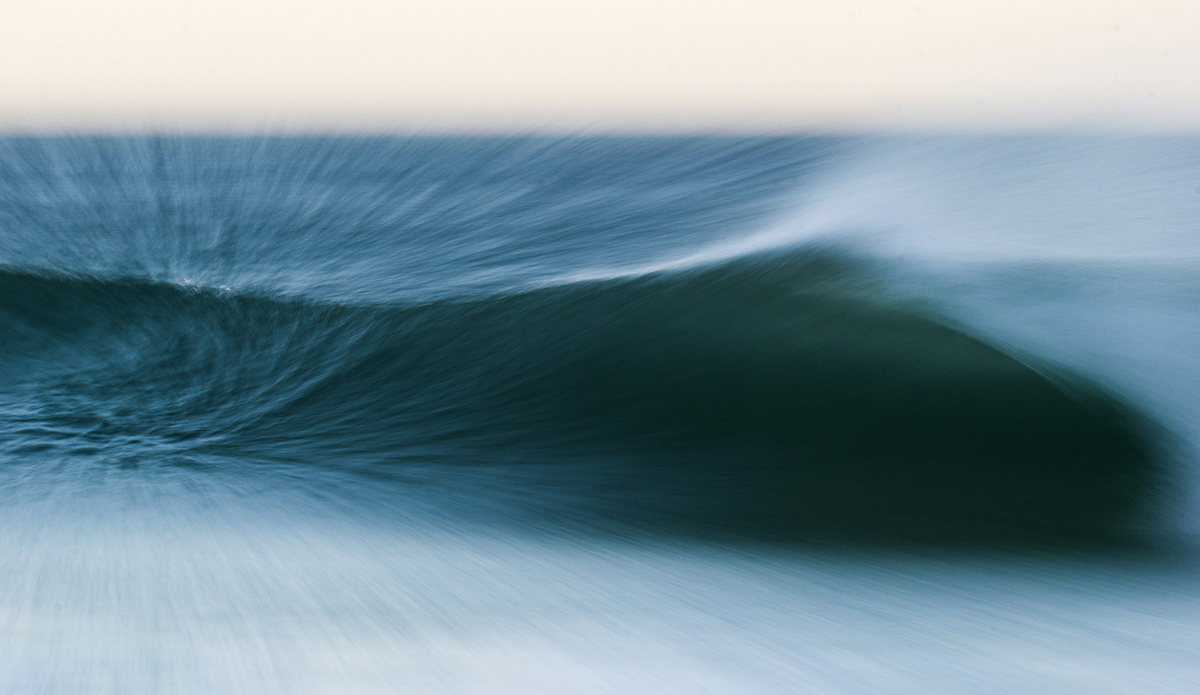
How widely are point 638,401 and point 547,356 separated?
141 mm

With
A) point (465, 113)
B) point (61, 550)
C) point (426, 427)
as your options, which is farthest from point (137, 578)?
point (465, 113)

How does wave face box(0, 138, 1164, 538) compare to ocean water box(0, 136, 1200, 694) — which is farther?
wave face box(0, 138, 1164, 538)

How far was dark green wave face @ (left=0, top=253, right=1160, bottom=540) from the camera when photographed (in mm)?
867

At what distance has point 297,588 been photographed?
74 centimetres

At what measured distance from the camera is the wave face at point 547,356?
883mm

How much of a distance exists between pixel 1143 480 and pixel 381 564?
0.73m

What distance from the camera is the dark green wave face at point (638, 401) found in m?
0.87

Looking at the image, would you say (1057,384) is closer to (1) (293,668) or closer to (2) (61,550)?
(1) (293,668)

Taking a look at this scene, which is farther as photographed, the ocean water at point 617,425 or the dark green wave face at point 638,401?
the dark green wave face at point 638,401

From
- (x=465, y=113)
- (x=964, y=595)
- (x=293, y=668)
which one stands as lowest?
(x=293, y=668)

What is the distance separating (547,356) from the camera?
3.46ft

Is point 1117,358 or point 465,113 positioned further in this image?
point 465,113

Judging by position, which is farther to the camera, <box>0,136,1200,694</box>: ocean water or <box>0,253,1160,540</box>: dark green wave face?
<box>0,253,1160,540</box>: dark green wave face

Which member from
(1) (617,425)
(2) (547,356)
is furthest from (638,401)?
(2) (547,356)
